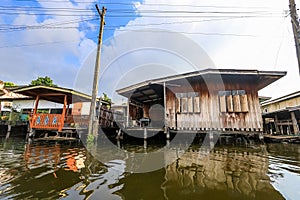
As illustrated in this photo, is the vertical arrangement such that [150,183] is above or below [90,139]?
below

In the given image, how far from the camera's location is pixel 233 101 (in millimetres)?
8875

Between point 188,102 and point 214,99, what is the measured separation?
4.59ft

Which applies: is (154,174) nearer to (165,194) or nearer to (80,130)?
(165,194)

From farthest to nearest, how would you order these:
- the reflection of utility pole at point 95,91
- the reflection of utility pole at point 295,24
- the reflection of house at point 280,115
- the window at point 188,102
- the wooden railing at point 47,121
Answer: the reflection of house at point 280,115, the wooden railing at point 47,121, the window at point 188,102, the reflection of utility pole at point 95,91, the reflection of utility pole at point 295,24

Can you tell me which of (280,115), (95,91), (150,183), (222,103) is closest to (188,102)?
(222,103)

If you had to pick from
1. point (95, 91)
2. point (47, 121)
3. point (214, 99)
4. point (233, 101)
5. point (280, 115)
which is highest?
point (95, 91)

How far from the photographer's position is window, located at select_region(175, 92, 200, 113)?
30.3ft

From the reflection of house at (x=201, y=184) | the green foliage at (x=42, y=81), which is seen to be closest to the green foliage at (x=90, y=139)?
the reflection of house at (x=201, y=184)

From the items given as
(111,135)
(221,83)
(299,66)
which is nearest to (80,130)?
(111,135)

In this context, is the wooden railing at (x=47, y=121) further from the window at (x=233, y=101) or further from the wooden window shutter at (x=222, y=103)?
the window at (x=233, y=101)

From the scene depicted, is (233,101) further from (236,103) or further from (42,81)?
(42,81)

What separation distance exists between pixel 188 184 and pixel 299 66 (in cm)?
599

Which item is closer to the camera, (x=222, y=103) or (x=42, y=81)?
(x=222, y=103)

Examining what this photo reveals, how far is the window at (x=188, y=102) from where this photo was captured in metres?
9.23
